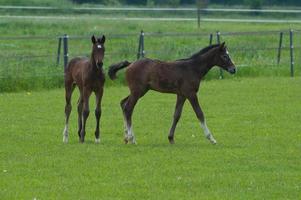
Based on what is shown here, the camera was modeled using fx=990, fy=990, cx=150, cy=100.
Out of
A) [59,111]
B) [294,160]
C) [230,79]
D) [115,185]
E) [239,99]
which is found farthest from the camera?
[230,79]

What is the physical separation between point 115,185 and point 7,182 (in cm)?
147

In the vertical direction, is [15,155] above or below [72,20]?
above

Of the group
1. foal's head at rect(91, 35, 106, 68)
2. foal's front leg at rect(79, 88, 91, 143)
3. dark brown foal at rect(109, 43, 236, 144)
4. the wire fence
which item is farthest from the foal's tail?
the wire fence

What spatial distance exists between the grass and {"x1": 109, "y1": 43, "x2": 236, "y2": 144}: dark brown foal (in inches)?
25.6

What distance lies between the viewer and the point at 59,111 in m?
22.5

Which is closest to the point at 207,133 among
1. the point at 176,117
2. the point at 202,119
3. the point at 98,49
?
the point at 202,119

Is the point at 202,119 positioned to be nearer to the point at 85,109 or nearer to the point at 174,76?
the point at 174,76

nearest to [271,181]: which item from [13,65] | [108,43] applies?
[13,65]

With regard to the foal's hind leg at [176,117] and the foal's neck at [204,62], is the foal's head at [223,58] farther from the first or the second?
the foal's hind leg at [176,117]

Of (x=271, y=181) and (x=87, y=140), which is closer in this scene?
(x=271, y=181)

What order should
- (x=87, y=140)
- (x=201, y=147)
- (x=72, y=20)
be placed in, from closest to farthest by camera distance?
(x=201, y=147) < (x=87, y=140) < (x=72, y=20)

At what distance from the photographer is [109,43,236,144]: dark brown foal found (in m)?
17.3

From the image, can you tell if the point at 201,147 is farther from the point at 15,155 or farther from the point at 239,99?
the point at 239,99

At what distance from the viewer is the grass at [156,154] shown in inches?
501
